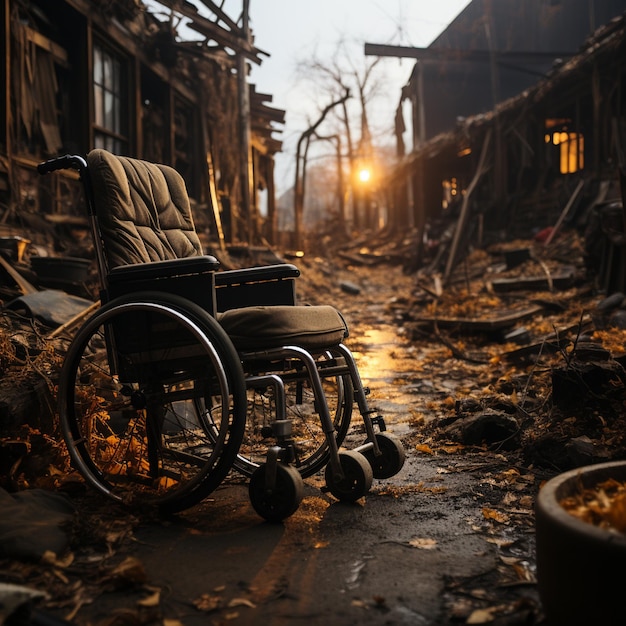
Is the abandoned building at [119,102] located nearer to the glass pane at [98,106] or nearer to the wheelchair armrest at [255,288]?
the glass pane at [98,106]

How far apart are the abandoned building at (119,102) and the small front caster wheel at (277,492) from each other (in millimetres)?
5088

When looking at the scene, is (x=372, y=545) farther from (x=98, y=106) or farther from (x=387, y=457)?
(x=98, y=106)

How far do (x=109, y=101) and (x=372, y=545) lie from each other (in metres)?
8.71

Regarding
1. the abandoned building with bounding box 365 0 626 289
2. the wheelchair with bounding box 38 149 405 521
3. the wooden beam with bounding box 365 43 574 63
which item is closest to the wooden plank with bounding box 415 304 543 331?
the abandoned building with bounding box 365 0 626 289

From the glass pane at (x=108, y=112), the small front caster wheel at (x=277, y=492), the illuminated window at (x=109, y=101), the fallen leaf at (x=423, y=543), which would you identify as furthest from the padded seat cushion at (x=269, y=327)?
the glass pane at (x=108, y=112)

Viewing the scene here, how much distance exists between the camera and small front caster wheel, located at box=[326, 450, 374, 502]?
2.50 m

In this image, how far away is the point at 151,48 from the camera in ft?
34.0

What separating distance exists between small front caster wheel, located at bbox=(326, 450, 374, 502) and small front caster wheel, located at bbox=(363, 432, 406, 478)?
21cm

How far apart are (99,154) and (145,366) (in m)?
0.89

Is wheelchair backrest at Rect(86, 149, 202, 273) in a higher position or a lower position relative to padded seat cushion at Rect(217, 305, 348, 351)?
Result: higher

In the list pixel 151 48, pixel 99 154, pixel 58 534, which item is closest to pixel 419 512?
pixel 58 534

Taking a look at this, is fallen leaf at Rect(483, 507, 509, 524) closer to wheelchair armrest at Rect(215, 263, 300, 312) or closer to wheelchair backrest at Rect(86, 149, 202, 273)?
wheelchair armrest at Rect(215, 263, 300, 312)

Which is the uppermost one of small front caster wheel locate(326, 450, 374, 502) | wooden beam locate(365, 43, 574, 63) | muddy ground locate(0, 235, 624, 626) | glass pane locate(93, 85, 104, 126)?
wooden beam locate(365, 43, 574, 63)

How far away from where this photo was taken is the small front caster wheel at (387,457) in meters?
2.75
